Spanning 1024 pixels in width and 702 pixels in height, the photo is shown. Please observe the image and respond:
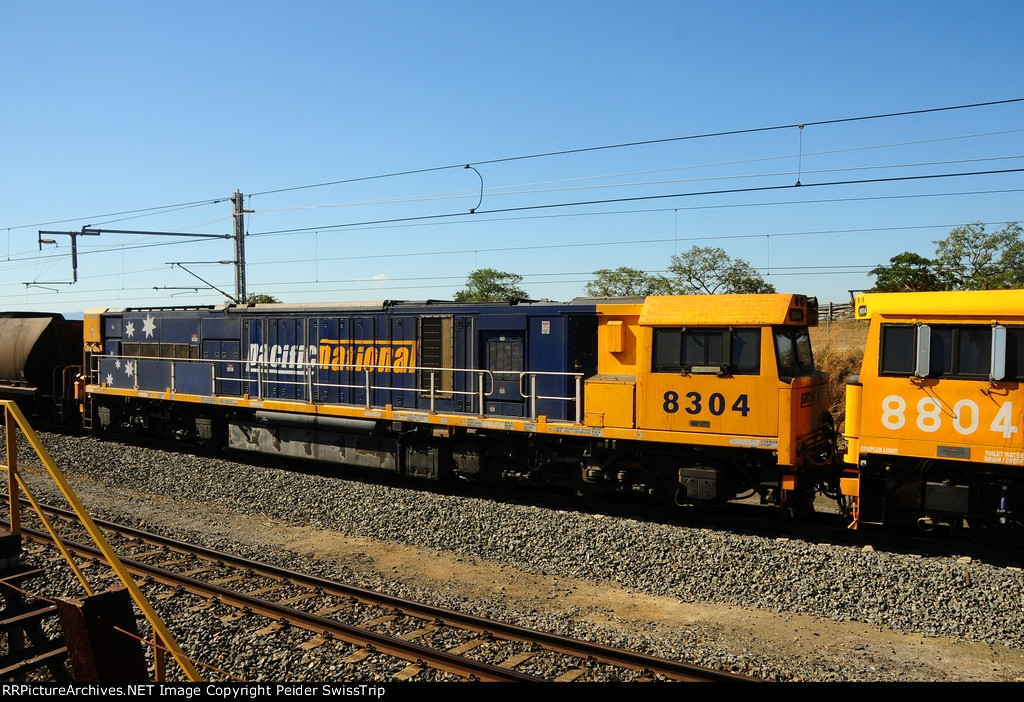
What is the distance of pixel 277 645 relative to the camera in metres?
7.27

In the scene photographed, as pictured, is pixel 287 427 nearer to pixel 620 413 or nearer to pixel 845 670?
pixel 620 413

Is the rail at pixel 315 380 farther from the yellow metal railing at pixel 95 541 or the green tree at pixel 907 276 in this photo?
the green tree at pixel 907 276

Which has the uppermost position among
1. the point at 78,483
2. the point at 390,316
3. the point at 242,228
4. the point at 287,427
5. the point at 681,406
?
the point at 242,228

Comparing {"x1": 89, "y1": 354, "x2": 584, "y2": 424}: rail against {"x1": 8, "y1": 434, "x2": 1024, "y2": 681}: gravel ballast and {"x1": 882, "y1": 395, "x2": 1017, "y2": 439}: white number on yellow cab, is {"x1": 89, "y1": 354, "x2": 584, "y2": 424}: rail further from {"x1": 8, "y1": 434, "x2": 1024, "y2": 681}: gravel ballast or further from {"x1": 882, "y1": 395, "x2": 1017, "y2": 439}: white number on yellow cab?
{"x1": 882, "y1": 395, "x2": 1017, "y2": 439}: white number on yellow cab

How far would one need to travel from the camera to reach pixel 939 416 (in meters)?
9.32

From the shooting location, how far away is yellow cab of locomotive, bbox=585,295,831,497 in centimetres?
1066

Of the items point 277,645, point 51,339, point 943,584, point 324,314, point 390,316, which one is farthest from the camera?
point 51,339

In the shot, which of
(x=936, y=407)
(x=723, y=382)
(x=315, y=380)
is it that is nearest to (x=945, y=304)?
(x=936, y=407)

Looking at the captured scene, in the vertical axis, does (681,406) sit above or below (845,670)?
above

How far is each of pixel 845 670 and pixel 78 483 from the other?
50.2 ft

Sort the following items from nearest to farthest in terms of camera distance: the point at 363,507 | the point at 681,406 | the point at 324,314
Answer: the point at 681,406 → the point at 363,507 → the point at 324,314

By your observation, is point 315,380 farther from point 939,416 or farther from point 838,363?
point 838,363

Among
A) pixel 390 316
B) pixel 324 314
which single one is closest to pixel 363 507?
pixel 390 316

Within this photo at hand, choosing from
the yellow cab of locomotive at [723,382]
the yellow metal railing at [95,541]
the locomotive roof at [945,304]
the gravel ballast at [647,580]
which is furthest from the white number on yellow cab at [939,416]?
the yellow metal railing at [95,541]
